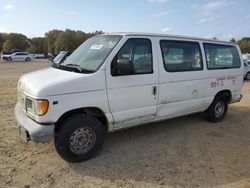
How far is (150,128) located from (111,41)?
2363 mm

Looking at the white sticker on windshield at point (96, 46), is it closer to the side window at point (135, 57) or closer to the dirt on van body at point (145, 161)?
the side window at point (135, 57)

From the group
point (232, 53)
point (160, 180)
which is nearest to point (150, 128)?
point (160, 180)

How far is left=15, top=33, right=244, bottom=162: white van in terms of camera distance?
3.80 m

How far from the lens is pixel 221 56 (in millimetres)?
6293

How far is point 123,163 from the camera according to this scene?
4.20 metres

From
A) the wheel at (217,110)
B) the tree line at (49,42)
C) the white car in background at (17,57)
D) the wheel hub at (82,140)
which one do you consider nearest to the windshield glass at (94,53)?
the wheel hub at (82,140)

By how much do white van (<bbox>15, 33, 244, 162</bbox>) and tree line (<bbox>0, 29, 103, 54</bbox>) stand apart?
68.9 m

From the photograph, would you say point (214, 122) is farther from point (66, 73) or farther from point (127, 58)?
point (66, 73)

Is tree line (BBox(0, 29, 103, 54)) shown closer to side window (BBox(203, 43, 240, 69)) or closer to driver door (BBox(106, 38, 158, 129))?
side window (BBox(203, 43, 240, 69))

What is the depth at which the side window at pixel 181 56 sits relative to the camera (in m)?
5.00

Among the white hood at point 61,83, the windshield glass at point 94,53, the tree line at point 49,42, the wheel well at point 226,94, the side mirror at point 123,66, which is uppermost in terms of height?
the tree line at point 49,42

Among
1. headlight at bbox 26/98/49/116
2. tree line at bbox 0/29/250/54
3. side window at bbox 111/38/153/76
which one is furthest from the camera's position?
tree line at bbox 0/29/250/54

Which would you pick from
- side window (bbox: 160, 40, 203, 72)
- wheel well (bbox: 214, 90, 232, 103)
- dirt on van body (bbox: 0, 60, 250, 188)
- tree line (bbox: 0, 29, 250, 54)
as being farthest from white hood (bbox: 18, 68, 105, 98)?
tree line (bbox: 0, 29, 250, 54)

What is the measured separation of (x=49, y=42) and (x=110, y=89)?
282 feet
